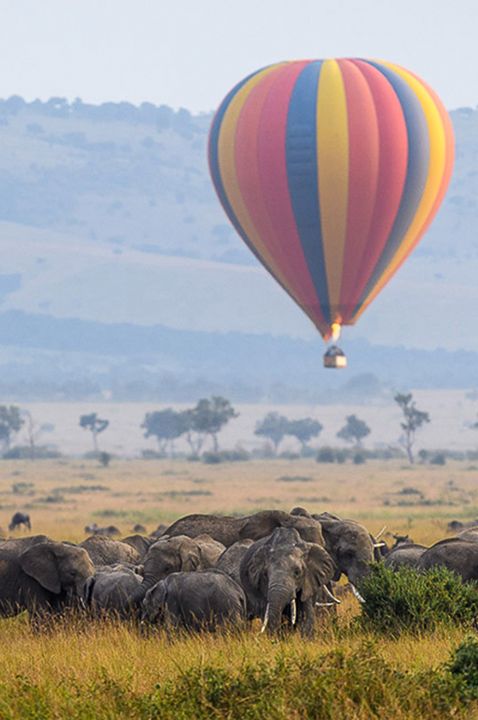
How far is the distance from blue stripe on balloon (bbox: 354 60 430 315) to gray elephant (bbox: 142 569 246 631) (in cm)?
3554

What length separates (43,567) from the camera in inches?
840

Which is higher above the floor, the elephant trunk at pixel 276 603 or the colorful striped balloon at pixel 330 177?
the colorful striped balloon at pixel 330 177

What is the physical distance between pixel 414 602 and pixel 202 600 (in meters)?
2.57

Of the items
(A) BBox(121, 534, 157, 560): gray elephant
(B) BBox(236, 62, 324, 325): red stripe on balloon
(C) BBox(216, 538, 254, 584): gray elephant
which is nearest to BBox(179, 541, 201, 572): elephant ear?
(C) BBox(216, 538, 254, 584): gray elephant

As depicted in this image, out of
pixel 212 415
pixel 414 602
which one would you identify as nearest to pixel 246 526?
pixel 414 602

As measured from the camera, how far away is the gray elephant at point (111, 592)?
795 inches

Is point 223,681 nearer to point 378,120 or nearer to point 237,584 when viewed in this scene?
point 237,584

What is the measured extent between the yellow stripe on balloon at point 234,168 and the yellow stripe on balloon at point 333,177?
179 centimetres

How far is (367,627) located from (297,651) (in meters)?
2.79

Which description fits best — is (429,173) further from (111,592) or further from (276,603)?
(276,603)

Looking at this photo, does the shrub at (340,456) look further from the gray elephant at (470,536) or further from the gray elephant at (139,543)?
the gray elephant at (470,536)

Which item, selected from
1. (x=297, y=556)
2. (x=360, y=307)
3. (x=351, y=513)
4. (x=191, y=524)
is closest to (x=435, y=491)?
(x=351, y=513)

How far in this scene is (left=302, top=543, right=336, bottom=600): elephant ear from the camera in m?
18.6

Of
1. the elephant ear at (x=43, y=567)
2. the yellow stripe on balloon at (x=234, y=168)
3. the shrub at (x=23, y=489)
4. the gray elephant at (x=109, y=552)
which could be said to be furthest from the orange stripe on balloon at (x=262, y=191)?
the shrub at (x=23, y=489)
